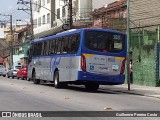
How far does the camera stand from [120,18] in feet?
132

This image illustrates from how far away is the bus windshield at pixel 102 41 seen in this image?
25000 millimetres

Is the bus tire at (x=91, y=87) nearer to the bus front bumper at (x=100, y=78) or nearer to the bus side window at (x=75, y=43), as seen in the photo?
the bus front bumper at (x=100, y=78)

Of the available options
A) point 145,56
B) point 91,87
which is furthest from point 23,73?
point 91,87

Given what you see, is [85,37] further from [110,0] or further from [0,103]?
[110,0]

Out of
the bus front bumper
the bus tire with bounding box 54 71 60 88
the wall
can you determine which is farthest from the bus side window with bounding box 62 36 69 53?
the wall

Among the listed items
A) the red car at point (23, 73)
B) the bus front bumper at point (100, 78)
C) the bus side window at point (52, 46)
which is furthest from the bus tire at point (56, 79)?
the red car at point (23, 73)

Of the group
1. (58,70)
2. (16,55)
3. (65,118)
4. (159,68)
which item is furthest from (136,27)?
(16,55)

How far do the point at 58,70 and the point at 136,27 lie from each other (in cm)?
894

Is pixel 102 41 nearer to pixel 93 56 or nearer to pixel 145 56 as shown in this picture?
pixel 93 56

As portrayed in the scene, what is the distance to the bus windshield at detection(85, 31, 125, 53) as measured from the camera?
82.0 feet

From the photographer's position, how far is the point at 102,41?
2525cm

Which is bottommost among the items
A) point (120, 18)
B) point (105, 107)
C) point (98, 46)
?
point (105, 107)

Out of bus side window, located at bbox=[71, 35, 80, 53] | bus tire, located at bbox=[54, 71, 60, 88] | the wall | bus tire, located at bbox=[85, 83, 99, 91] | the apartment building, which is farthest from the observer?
the apartment building

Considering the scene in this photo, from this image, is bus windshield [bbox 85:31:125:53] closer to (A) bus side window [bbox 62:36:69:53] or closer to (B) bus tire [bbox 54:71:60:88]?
(A) bus side window [bbox 62:36:69:53]
